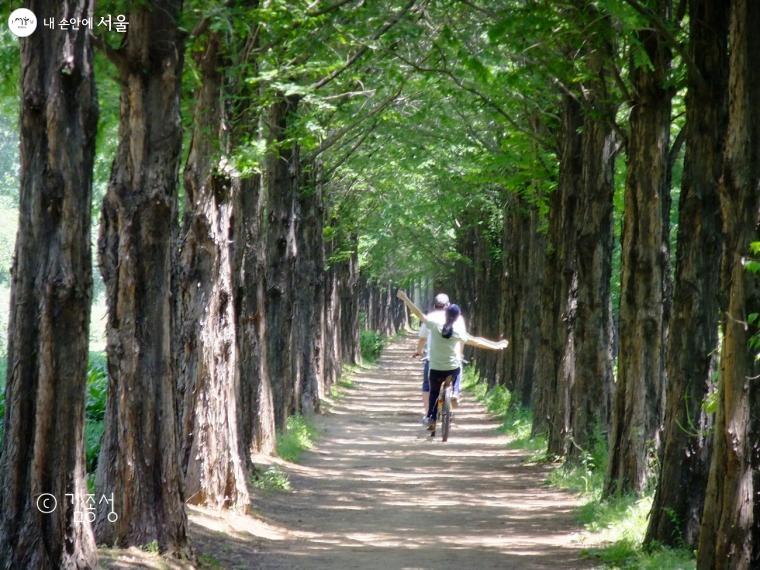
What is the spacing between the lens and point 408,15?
45.3 ft

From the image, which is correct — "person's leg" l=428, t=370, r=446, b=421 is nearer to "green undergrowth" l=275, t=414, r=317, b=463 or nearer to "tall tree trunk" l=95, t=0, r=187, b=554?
"green undergrowth" l=275, t=414, r=317, b=463

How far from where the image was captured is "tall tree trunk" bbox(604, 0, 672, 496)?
11.2 m

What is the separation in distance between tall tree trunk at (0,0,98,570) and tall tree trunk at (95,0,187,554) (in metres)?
1.99

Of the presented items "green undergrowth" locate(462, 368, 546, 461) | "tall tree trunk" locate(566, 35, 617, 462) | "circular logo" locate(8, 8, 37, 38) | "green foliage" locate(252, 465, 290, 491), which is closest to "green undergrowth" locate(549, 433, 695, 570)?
"tall tree trunk" locate(566, 35, 617, 462)

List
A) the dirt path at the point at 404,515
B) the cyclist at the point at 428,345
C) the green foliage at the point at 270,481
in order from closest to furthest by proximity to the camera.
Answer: the dirt path at the point at 404,515 → the green foliage at the point at 270,481 → the cyclist at the point at 428,345

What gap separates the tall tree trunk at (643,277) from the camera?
443 inches

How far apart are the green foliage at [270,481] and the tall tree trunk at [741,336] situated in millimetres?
8717

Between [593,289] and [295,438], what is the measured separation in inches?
314

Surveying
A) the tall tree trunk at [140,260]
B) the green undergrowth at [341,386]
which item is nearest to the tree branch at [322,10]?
the tall tree trunk at [140,260]

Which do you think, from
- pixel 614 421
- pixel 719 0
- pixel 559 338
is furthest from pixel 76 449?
pixel 559 338

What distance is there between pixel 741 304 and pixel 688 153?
263cm

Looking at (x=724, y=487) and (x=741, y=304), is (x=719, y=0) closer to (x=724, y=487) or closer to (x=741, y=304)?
(x=741, y=304)

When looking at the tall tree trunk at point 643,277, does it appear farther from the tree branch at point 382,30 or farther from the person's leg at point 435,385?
the person's leg at point 435,385

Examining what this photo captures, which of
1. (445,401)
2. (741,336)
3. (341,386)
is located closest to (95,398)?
(445,401)
